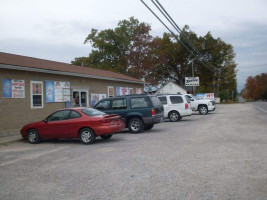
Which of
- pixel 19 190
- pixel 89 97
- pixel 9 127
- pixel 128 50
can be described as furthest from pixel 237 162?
pixel 128 50

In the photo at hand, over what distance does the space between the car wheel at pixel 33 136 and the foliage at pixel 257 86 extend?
4631 inches

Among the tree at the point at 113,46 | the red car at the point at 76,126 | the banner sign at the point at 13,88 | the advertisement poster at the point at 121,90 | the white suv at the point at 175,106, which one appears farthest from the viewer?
the tree at the point at 113,46

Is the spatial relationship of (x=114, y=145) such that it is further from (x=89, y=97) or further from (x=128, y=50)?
(x=128, y=50)

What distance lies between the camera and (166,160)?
8.48 m

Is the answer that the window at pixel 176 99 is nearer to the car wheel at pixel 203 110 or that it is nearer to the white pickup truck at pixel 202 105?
the white pickup truck at pixel 202 105

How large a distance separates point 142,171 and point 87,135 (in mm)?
5535

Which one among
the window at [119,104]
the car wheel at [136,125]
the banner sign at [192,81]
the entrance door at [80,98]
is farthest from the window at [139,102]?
the banner sign at [192,81]

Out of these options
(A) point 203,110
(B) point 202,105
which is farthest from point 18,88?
(A) point 203,110

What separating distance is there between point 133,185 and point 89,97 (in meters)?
17.6

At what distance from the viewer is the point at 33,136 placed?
13641mm

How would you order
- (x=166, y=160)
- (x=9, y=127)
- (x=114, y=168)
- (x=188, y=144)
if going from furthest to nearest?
(x=9, y=127) < (x=188, y=144) < (x=166, y=160) < (x=114, y=168)

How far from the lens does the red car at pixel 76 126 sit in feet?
40.8

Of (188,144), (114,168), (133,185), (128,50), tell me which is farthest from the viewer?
(128,50)

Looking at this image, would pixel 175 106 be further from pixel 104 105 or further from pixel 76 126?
pixel 76 126
